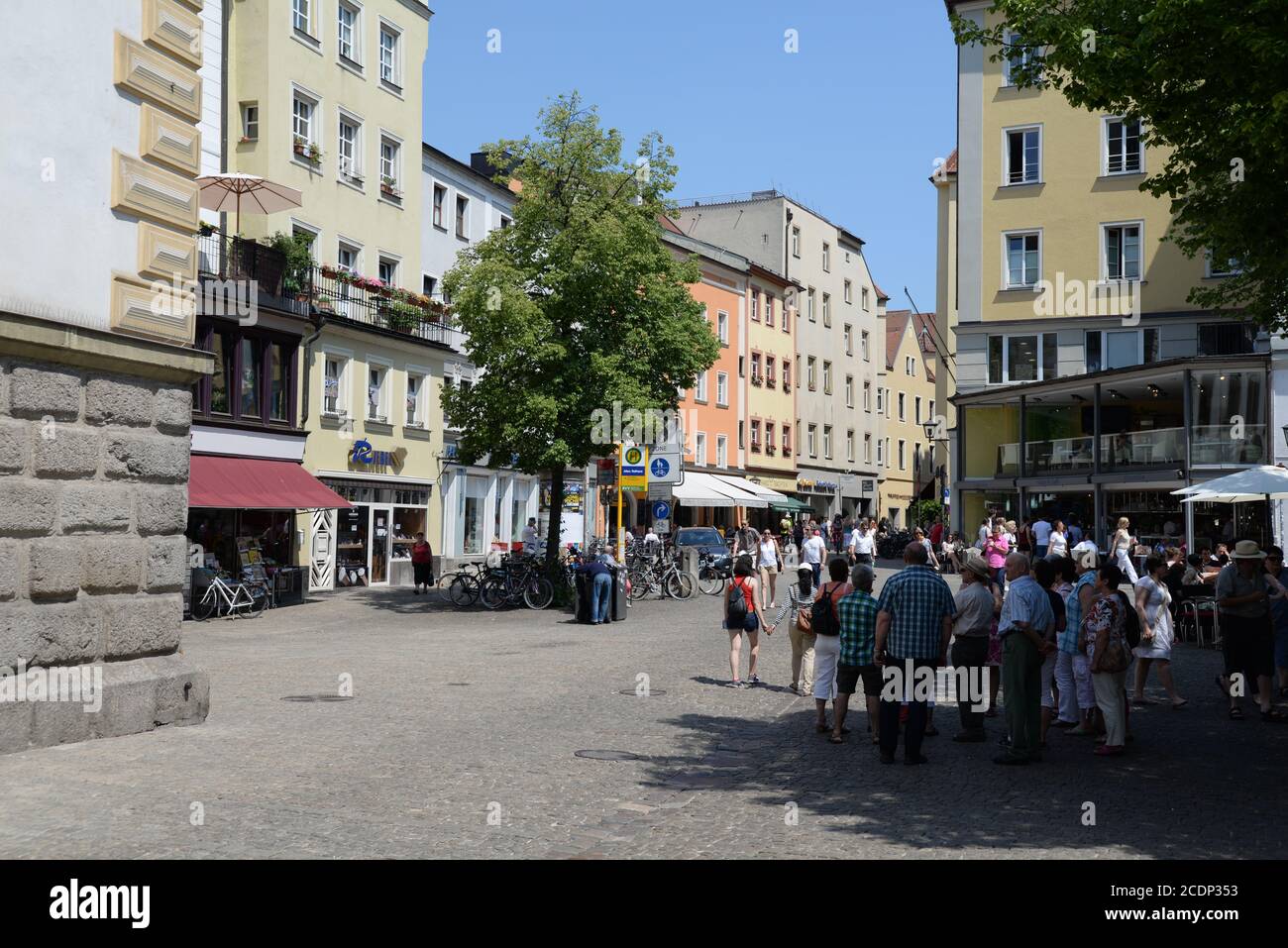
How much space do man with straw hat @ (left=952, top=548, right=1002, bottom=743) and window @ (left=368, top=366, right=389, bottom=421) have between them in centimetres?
2586

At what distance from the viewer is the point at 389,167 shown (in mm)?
38812

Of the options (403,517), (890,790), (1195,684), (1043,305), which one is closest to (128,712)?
(890,790)

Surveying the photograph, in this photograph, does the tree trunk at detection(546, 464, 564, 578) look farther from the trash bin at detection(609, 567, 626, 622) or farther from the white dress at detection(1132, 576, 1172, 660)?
the white dress at detection(1132, 576, 1172, 660)

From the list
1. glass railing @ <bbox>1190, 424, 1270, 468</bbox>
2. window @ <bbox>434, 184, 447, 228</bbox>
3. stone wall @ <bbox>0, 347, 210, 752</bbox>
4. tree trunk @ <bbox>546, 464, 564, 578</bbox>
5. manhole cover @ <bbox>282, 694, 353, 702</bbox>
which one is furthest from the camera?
window @ <bbox>434, 184, 447, 228</bbox>

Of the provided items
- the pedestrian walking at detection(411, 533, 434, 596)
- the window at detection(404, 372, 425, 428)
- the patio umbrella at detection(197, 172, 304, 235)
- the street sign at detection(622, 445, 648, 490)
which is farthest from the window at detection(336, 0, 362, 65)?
the street sign at detection(622, 445, 648, 490)

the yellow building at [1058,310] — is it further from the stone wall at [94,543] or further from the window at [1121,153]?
the stone wall at [94,543]

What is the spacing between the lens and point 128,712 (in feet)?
38.2

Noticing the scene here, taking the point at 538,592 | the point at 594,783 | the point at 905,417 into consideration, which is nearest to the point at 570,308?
the point at 538,592

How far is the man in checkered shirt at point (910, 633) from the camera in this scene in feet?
37.1

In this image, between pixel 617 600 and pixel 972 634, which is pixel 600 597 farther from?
pixel 972 634

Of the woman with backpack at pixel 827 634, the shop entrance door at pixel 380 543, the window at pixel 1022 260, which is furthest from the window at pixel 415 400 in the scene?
the woman with backpack at pixel 827 634

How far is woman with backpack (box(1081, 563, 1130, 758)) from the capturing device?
38.6 ft

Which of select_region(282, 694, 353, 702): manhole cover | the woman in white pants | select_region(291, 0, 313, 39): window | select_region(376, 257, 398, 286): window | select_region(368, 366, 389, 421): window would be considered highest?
select_region(291, 0, 313, 39): window

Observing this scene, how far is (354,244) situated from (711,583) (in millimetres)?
13068
